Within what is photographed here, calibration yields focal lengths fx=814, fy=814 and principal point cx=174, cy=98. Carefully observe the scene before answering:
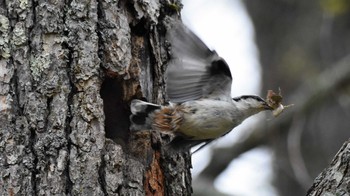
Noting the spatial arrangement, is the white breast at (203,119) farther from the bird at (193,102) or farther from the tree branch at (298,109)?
the tree branch at (298,109)

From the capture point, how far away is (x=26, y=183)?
10.6ft

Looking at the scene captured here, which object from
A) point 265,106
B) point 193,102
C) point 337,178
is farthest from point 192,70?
point 337,178

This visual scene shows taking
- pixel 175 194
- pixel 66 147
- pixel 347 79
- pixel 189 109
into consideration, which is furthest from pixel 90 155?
pixel 347 79

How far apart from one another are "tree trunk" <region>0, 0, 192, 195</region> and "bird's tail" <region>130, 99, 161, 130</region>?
0.04 metres

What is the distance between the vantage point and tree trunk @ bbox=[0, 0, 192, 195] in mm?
3285

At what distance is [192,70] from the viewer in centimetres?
378

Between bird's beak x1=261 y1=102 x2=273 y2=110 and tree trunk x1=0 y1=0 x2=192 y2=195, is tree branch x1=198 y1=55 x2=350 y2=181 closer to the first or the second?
bird's beak x1=261 y1=102 x2=273 y2=110

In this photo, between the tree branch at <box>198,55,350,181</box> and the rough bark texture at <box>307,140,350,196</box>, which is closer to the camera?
the rough bark texture at <box>307,140,350,196</box>

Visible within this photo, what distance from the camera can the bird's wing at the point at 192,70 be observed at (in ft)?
12.1

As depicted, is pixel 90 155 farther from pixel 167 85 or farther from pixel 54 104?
pixel 167 85

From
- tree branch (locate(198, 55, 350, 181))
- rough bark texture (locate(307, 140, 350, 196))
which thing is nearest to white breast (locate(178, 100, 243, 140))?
rough bark texture (locate(307, 140, 350, 196))

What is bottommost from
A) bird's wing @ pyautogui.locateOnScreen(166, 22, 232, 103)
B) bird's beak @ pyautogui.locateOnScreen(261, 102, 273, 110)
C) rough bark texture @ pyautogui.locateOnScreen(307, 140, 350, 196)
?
rough bark texture @ pyautogui.locateOnScreen(307, 140, 350, 196)

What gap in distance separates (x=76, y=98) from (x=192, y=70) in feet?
2.06

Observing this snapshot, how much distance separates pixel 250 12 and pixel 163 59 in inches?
150
